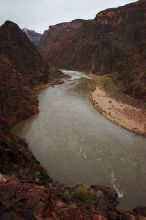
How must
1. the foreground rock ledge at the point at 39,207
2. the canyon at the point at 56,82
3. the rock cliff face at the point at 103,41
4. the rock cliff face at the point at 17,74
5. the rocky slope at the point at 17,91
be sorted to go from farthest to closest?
the rock cliff face at the point at 103,41 < the rock cliff face at the point at 17,74 < the rocky slope at the point at 17,91 < the canyon at the point at 56,82 < the foreground rock ledge at the point at 39,207

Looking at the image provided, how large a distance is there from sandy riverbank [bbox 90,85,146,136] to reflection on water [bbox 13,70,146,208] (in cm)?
121

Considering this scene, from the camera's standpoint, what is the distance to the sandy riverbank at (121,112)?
121 ft

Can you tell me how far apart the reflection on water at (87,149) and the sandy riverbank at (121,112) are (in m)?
1.21

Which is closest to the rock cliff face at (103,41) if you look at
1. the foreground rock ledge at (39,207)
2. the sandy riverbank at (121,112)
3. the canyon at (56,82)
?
the canyon at (56,82)

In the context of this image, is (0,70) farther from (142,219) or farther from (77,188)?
(142,219)

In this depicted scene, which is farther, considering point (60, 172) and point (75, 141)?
point (75, 141)

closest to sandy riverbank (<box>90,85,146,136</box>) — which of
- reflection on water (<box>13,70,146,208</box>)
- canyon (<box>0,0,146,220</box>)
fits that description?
reflection on water (<box>13,70,146,208</box>)

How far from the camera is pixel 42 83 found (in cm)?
6906

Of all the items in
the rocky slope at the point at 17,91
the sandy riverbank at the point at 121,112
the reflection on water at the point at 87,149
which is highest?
the rocky slope at the point at 17,91

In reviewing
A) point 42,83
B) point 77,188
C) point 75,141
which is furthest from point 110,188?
point 42,83

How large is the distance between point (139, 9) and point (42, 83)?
210 feet

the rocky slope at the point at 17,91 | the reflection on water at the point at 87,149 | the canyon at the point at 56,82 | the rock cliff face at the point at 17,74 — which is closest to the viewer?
the canyon at the point at 56,82

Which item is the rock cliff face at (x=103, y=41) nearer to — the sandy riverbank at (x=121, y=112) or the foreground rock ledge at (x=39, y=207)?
the sandy riverbank at (x=121, y=112)

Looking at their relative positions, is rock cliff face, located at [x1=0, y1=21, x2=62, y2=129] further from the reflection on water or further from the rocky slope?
the reflection on water
